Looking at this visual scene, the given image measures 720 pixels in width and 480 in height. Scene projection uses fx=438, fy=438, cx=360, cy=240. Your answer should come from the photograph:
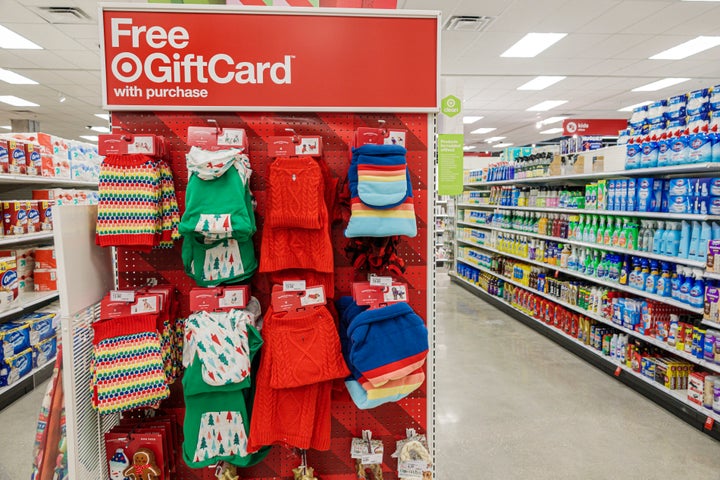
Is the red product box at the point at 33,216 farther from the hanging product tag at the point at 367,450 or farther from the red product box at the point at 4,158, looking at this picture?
the hanging product tag at the point at 367,450

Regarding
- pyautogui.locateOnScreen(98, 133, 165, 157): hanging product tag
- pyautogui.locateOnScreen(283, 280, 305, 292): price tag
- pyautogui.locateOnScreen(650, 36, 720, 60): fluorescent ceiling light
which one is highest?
pyautogui.locateOnScreen(650, 36, 720, 60): fluorescent ceiling light

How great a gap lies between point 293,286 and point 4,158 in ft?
12.5

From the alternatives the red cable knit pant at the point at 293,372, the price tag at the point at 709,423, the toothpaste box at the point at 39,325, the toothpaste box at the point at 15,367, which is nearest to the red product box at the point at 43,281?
the toothpaste box at the point at 39,325

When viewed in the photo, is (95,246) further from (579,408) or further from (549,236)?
(549,236)

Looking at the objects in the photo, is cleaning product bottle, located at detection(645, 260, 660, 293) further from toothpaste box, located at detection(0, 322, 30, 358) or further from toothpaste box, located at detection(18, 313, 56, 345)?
toothpaste box, located at detection(0, 322, 30, 358)

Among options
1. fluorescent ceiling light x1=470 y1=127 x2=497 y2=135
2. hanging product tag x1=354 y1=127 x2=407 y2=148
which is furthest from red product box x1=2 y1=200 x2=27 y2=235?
fluorescent ceiling light x1=470 y1=127 x2=497 y2=135

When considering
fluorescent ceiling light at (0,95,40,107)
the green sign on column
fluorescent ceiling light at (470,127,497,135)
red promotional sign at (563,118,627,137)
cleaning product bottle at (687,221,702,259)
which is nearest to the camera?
cleaning product bottle at (687,221,702,259)

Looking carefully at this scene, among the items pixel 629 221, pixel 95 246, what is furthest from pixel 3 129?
pixel 629 221

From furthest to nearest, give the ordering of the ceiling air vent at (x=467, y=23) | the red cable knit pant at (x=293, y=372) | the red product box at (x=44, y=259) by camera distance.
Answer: the ceiling air vent at (x=467, y=23) < the red product box at (x=44, y=259) < the red cable knit pant at (x=293, y=372)

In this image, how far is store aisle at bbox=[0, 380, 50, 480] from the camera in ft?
9.90

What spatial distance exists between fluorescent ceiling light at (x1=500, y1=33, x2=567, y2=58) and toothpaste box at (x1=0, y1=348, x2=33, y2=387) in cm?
740

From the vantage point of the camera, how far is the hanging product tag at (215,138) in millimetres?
1811

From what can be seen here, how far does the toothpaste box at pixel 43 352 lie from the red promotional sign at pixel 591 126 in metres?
12.5

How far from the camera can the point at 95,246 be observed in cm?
186
